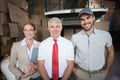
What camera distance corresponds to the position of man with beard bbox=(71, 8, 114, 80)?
6.16 ft

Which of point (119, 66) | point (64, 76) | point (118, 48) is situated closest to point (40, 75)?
point (64, 76)

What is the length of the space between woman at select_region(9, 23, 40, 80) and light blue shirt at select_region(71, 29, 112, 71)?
0.42 m

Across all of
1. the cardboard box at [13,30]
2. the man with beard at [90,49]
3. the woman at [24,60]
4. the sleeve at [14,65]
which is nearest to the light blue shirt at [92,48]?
the man with beard at [90,49]

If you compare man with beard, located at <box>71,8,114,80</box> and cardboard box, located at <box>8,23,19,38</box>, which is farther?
cardboard box, located at <box>8,23,19,38</box>

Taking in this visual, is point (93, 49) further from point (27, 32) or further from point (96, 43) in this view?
point (27, 32)

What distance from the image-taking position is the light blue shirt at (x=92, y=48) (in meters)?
1.89

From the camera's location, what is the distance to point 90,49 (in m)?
1.89

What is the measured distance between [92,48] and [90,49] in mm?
22

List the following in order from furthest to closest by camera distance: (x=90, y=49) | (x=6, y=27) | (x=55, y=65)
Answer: (x=6, y=27), (x=90, y=49), (x=55, y=65)

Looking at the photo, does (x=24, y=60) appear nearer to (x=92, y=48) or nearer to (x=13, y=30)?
(x=92, y=48)

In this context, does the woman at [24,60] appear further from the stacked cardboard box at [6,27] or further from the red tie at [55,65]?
the stacked cardboard box at [6,27]

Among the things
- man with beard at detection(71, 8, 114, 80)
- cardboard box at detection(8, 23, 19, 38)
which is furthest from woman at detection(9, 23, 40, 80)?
cardboard box at detection(8, 23, 19, 38)

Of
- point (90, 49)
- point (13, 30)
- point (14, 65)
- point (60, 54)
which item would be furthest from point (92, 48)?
point (13, 30)

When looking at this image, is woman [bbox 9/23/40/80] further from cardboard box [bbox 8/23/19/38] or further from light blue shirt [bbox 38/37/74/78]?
cardboard box [bbox 8/23/19/38]
